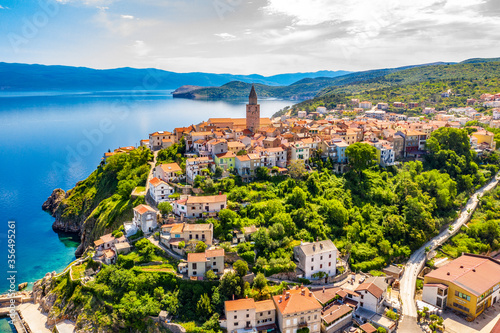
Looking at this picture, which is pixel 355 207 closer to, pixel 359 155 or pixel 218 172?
pixel 359 155

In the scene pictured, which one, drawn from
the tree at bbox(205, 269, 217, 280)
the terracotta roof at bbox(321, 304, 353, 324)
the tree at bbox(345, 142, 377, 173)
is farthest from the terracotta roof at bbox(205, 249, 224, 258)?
the tree at bbox(345, 142, 377, 173)

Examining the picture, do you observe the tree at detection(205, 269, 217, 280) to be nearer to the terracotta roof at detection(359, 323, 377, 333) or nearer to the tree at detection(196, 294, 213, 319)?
the tree at detection(196, 294, 213, 319)

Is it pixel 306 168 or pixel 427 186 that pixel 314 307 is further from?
pixel 427 186

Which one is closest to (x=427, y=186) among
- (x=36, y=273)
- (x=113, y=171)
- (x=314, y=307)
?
(x=314, y=307)

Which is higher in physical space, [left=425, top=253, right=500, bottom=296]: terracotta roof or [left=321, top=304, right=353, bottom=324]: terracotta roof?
[left=425, top=253, right=500, bottom=296]: terracotta roof

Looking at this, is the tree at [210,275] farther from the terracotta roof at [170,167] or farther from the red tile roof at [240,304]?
the terracotta roof at [170,167]

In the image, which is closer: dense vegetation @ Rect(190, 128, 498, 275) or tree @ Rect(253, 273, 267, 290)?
tree @ Rect(253, 273, 267, 290)

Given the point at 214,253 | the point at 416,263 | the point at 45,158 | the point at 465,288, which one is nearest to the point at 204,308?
the point at 214,253
